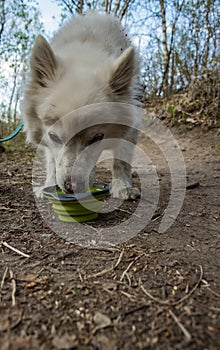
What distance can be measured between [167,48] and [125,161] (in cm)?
765

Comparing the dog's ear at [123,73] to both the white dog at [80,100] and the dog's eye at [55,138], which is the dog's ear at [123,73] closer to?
the white dog at [80,100]

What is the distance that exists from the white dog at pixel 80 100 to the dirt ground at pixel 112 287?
52cm

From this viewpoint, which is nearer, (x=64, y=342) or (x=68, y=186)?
(x=64, y=342)

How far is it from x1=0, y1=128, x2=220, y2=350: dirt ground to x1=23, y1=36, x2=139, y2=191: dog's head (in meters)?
0.56

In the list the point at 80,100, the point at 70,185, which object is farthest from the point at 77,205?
the point at 80,100

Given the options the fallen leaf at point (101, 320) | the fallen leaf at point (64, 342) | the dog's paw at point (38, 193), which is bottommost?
the fallen leaf at point (64, 342)

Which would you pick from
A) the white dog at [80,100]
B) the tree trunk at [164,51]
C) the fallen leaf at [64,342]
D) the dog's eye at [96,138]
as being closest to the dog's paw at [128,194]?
the white dog at [80,100]

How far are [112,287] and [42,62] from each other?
1884 mm

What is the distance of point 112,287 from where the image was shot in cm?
159

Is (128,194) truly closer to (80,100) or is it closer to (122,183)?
(122,183)

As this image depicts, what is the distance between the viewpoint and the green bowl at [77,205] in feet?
7.77

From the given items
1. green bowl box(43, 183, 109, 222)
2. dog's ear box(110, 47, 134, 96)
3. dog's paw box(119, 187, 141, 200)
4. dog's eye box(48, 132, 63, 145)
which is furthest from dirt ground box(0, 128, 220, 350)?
dog's ear box(110, 47, 134, 96)

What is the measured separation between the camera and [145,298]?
4.89 ft

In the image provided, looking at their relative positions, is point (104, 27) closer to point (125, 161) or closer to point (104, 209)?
point (125, 161)
